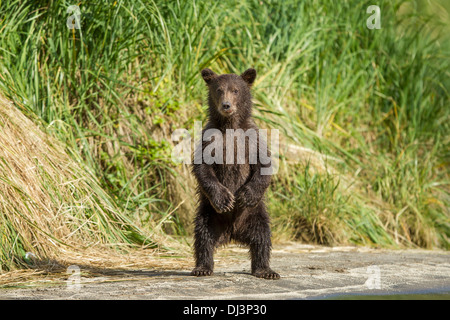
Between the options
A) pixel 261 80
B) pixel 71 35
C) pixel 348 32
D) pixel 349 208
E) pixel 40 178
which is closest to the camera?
pixel 40 178

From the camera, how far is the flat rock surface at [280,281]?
4.16 m

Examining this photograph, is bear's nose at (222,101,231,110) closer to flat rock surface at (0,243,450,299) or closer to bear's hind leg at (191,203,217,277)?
bear's hind leg at (191,203,217,277)

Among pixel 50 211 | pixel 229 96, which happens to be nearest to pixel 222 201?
pixel 229 96

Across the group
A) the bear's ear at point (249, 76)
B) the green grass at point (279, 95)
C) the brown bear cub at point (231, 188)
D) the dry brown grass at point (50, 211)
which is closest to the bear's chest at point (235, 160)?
the brown bear cub at point (231, 188)

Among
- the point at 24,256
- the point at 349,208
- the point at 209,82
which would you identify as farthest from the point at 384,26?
the point at 24,256

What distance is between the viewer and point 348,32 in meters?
9.38

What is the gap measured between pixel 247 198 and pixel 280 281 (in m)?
0.72

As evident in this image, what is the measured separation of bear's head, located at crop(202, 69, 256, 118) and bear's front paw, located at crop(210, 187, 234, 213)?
2.32 ft

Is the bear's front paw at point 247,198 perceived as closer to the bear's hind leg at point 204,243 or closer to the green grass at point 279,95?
the bear's hind leg at point 204,243

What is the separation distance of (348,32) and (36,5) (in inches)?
177

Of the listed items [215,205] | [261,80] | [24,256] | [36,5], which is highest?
[36,5]

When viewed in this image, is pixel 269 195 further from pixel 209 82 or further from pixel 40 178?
pixel 40 178

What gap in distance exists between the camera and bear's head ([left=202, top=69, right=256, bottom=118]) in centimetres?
530

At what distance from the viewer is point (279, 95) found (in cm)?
864
